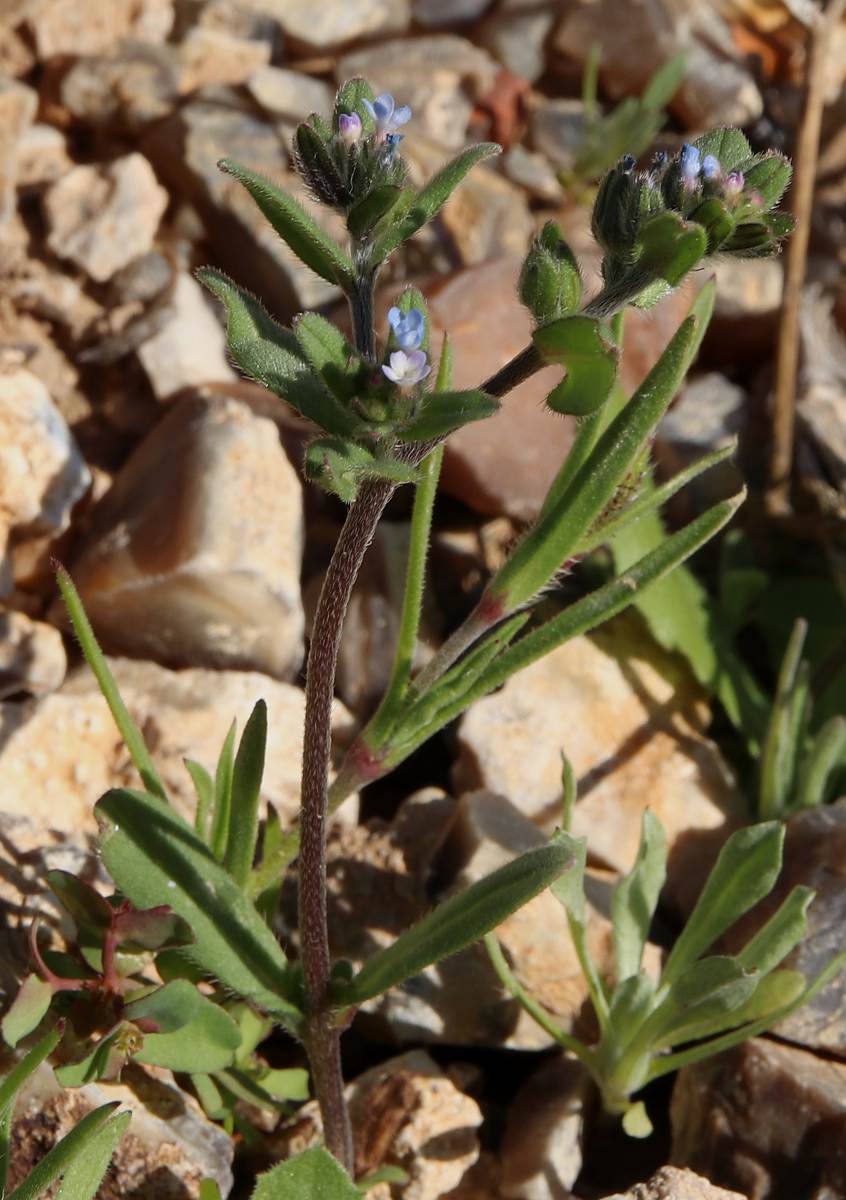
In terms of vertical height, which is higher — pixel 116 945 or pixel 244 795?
pixel 244 795

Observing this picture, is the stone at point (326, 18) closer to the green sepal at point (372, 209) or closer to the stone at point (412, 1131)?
the green sepal at point (372, 209)

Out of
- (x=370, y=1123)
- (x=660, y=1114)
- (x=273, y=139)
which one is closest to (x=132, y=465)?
(x=273, y=139)

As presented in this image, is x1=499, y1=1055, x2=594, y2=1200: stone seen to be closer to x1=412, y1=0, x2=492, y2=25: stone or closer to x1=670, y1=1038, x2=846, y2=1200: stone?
x1=670, y1=1038, x2=846, y2=1200: stone

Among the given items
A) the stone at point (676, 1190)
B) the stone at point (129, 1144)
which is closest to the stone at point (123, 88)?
the stone at point (129, 1144)

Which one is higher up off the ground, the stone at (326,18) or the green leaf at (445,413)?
the green leaf at (445,413)

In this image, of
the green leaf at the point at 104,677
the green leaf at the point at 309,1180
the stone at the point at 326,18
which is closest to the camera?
the green leaf at the point at 309,1180

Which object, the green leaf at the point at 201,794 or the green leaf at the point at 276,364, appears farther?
the green leaf at the point at 201,794

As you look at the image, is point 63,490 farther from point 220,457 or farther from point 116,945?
point 116,945
